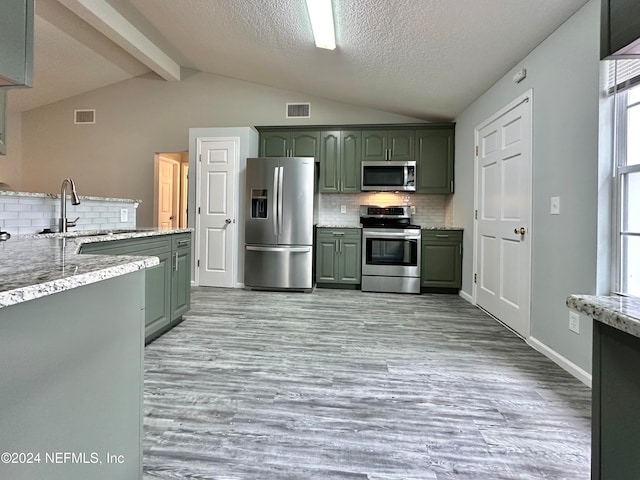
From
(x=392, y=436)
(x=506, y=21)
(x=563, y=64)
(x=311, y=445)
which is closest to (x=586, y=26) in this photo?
(x=563, y=64)

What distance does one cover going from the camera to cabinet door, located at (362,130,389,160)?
477 cm

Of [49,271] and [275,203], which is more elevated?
[275,203]

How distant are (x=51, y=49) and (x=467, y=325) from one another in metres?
6.40

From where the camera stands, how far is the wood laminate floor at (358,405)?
4.29ft

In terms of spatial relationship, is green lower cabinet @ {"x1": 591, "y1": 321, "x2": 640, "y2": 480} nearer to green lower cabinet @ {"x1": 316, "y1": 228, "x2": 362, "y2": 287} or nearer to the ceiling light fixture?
the ceiling light fixture

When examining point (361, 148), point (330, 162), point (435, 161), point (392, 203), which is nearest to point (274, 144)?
point (330, 162)

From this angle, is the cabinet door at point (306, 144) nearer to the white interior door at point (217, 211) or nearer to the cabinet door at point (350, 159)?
the cabinet door at point (350, 159)

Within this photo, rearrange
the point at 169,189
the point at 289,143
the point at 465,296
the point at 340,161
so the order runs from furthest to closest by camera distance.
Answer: the point at 169,189 < the point at 289,143 < the point at 340,161 < the point at 465,296

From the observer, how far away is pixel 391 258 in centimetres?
452

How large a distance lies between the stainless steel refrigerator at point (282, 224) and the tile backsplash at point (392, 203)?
29.8 inches

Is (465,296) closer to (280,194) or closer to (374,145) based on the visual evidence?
(374,145)

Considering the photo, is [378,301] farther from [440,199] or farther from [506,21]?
[506,21]

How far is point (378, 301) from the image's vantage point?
401 cm

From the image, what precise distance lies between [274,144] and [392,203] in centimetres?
205
